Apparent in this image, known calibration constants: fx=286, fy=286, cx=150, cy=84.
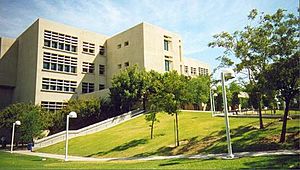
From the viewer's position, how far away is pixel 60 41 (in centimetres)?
4481

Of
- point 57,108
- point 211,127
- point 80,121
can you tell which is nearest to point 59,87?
point 57,108

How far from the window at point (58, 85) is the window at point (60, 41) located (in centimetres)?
528

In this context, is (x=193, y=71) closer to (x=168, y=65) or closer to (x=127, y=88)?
(x=168, y=65)

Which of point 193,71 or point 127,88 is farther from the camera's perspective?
point 193,71

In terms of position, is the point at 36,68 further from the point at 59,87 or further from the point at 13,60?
the point at 13,60

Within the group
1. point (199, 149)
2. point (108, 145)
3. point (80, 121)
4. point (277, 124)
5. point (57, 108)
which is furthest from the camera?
point (57, 108)

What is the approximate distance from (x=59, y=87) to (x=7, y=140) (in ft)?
33.5

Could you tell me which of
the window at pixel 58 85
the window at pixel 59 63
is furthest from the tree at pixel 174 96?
the window at pixel 59 63

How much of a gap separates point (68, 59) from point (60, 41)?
120 inches

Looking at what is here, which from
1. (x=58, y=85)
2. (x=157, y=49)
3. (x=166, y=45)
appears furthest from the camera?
(x=166, y=45)

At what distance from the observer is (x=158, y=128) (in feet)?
84.3

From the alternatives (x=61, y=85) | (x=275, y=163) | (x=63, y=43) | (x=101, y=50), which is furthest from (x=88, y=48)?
(x=275, y=163)

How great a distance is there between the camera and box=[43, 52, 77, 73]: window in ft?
141

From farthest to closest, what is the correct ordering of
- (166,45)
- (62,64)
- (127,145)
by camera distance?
Answer: (166,45)
(62,64)
(127,145)
